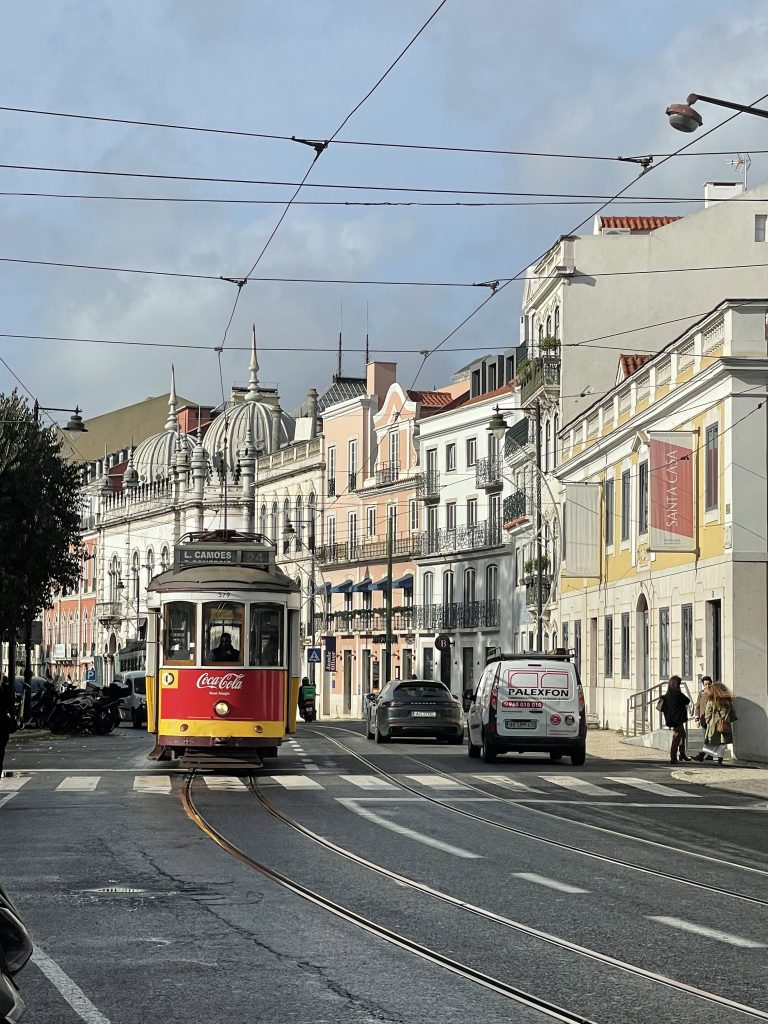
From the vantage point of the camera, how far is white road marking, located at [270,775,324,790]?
24.1 m

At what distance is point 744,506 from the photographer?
34.9 m

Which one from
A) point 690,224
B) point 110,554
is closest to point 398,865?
point 690,224

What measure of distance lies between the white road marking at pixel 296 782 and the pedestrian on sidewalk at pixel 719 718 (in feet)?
29.6

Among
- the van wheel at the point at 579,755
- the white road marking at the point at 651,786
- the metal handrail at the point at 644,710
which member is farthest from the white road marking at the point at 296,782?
the metal handrail at the point at 644,710

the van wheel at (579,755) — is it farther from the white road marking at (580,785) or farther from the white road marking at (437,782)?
the white road marking at (437,782)

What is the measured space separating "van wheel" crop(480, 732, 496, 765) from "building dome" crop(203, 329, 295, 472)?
7343cm

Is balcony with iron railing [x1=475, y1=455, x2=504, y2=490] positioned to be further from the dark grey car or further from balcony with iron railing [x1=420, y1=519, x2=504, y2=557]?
the dark grey car

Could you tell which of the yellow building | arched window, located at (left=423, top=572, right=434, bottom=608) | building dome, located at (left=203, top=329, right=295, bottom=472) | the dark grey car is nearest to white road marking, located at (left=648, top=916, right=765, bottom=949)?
the yellow building

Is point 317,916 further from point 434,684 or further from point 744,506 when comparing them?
point 434,684

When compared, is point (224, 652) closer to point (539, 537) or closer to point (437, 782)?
point (437, 782)

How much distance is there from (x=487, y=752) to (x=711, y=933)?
2092 centimetres

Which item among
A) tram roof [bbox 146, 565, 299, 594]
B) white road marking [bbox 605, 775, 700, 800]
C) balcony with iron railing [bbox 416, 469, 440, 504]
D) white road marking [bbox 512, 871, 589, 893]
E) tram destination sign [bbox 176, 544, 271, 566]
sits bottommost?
white road marking [bbox 605, 775, 700, 800]

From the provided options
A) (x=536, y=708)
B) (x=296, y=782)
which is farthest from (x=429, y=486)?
(x=296, y=782)

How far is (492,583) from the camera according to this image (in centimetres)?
7756
